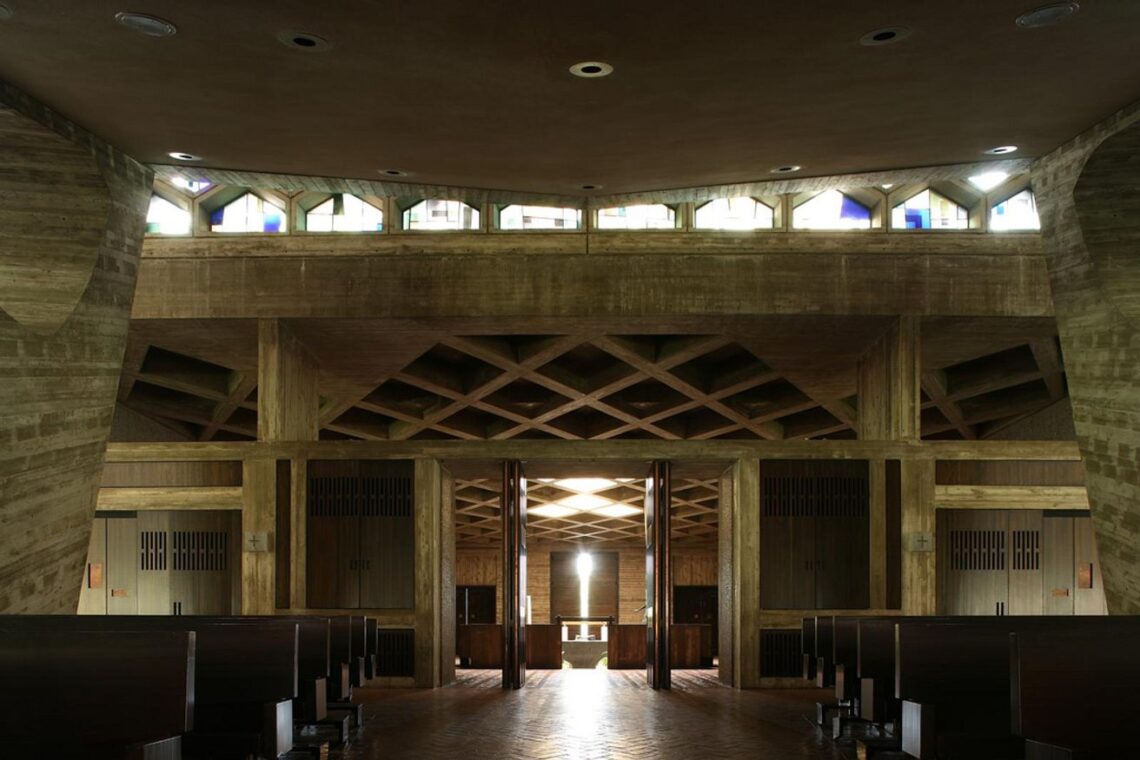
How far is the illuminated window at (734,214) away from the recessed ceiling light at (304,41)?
7657 mm

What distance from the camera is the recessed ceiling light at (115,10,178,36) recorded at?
581 centimetres

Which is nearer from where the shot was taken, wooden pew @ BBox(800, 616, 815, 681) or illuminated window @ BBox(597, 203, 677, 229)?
wooden pew @ BBox(800, 616, 815, 681)

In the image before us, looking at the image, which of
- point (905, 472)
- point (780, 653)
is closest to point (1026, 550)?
point (905, 472)

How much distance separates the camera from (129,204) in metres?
8.94

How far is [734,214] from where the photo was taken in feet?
44.2

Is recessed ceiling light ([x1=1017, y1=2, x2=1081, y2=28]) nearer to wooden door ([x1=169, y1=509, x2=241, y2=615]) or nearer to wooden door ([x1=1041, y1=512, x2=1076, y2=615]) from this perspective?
wooden door ([x1=1041, y1=512, x2=1076, y2=615])

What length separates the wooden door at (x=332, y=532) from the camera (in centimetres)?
1230

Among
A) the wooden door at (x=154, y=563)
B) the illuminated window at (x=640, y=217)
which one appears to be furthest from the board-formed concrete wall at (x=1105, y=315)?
the wooden door at (x=154, y=563)

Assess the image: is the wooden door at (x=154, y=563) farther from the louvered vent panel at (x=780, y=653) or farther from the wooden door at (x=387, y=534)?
the louvered vent panel at (x=780, y=653)

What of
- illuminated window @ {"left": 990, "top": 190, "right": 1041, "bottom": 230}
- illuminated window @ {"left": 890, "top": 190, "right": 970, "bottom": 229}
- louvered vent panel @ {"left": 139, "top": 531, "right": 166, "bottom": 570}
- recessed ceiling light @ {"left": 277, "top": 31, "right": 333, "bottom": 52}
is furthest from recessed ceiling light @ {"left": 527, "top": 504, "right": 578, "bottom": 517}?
recessed ceiling light @ {"left": 277, "top": 31, "right": 333, "bottom": 52}

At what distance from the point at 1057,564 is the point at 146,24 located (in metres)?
13.2

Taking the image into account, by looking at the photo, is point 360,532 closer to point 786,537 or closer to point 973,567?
point 786,537

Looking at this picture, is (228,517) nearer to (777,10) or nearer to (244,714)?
(244,714)

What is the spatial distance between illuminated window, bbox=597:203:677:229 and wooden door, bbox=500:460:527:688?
3.32 metres
